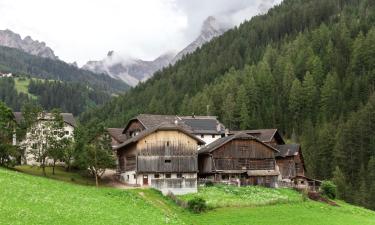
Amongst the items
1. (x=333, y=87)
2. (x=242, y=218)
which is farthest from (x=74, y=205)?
(x=333, y=87)

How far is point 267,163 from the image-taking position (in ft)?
285

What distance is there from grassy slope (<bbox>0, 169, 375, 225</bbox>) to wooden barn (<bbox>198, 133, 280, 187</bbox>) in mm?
12097

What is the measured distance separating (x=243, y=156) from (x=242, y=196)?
1858 centimetres

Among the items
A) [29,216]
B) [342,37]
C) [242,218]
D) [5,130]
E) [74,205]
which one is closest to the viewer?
[29,216]

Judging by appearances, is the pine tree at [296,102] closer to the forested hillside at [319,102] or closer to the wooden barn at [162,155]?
the forested hillside at [319,102]

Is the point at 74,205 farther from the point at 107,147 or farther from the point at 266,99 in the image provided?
the point at 266,99

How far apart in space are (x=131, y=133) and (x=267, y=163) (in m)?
25.1

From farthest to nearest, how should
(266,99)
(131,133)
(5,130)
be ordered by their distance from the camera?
1. (266,99)
2. (131,133)
3. (5,130)

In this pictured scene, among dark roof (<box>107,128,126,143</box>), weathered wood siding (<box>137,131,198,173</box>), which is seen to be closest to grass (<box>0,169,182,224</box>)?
weathered wood siding (<box>137,131,198,173</box>)

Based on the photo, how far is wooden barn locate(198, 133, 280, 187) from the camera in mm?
82750

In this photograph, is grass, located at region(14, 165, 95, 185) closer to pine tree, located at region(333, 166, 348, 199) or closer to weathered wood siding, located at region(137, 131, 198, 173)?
weathered wood siding, located at region(137, 131, 198, 173)

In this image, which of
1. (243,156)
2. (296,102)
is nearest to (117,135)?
(243,156)

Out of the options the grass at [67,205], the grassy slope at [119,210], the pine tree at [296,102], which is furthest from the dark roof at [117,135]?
the pine tree at [296,102]

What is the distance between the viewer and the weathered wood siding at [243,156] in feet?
274
